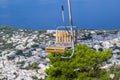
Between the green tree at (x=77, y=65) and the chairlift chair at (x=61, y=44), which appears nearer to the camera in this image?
the chairlift chair at (x=61, y=44)

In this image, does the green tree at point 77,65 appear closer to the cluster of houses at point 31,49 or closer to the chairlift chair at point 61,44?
the chairlift chair at point 61,44

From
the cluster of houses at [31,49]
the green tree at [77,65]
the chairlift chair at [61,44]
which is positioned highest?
the chairlift chair at [61,44]

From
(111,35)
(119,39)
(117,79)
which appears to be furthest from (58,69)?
(111,35)

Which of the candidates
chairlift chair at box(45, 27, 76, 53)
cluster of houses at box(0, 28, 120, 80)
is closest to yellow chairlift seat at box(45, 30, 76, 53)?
chairlift chair at box(45, 27, 76, 53)

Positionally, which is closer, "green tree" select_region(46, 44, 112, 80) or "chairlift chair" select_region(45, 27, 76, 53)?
"chairlift chair" select_region(45, 27, 76, 53)

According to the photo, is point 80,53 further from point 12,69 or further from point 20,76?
point 12,69

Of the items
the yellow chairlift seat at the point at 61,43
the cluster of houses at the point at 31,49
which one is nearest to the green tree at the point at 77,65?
the yellow chairlift seat at the point at 61,43

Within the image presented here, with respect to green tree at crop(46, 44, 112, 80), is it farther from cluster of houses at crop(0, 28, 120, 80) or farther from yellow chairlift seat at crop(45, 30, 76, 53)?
cluster of houses at crop(0, 28, 120, 80)

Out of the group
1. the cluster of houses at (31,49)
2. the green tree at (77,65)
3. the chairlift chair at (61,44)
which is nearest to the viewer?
the chairlift chair at (61,44)

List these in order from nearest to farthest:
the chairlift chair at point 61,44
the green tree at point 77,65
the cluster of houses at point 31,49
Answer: the chairlift chair at point 61,44 < the green tree at point 77,65 < the cluster of houses at point 31,49
